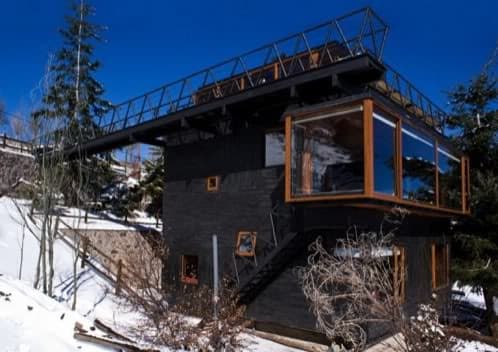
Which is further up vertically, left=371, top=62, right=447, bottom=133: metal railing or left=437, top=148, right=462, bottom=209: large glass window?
left=371, top=62, right=447, bottom=133: metal railing

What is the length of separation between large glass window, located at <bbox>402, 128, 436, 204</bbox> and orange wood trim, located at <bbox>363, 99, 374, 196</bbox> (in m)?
1.10

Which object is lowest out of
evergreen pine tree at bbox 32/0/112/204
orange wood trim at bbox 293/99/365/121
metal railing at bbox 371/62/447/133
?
orange wood trim at bbox 293/99/365/121

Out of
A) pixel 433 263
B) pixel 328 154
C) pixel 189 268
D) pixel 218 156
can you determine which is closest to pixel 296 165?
pixel 328 154

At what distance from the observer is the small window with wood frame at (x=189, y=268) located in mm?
10827

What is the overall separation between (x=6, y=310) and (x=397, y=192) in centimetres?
655

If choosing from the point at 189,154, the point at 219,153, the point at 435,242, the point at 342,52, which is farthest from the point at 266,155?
the point at 435,242

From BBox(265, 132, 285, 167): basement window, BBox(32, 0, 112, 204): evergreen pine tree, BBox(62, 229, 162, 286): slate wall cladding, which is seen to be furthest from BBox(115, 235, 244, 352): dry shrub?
BBox(32, 0, 112, 204): evergreen pine tree

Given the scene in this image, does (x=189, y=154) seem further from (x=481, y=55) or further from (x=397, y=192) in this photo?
(x=481, y=55)

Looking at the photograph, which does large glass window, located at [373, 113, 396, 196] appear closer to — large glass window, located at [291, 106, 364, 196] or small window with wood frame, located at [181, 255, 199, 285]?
large glass window, located at [291, 106, 364, 196]

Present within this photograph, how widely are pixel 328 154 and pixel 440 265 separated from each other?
6383 mm

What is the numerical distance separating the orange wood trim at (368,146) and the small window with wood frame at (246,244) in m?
3.81

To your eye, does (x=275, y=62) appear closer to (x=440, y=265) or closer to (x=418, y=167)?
(x=418, y=167)

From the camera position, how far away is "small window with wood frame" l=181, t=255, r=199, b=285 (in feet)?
35.5

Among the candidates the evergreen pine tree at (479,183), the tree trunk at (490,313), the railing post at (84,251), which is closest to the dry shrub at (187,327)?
the railing post at (84,251)
